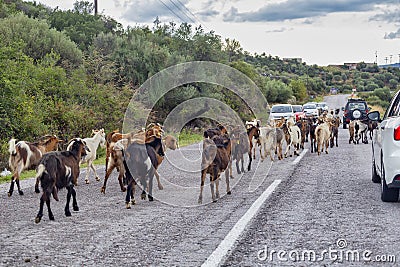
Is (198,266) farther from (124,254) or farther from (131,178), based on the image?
(131,178)

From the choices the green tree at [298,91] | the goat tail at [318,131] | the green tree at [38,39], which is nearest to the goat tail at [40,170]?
the goat tail at [318,131]

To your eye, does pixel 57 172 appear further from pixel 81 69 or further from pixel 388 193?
pixel 81 69

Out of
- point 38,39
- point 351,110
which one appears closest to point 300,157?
point 38,39

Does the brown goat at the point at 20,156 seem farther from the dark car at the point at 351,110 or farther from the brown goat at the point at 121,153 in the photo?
the dark car at the point at 351,110

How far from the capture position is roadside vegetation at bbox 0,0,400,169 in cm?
1988

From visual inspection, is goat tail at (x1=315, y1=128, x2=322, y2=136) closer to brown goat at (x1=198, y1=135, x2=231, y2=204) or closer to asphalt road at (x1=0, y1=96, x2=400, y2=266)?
asphalt road at (x1=0, y1=96, x2=400, y2=266)

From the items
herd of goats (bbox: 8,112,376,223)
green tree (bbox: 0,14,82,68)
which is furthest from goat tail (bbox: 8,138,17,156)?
green tree (bbox: 0,14,82,68)

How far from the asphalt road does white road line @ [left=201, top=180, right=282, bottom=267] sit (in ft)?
0.19

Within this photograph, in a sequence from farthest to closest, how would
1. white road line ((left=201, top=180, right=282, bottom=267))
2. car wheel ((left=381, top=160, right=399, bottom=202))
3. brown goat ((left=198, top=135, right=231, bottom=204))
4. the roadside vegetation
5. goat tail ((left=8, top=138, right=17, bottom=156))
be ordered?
the roadside vegetation
goat tail ((left=8, top=138, right=17, bottom=156))
brown goat ((left=198, top=135, right=231, bottom=204))
car wheel ((left=381, top=160, right=399, bottom=202))
white road line ((left=201, top=180, right=282, bottom=267))

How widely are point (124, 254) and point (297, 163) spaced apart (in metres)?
11.6

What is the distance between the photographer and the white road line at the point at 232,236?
6625mm

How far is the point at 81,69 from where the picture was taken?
2681 centimetres

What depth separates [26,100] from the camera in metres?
20.0

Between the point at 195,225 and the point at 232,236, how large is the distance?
39.5 inches
